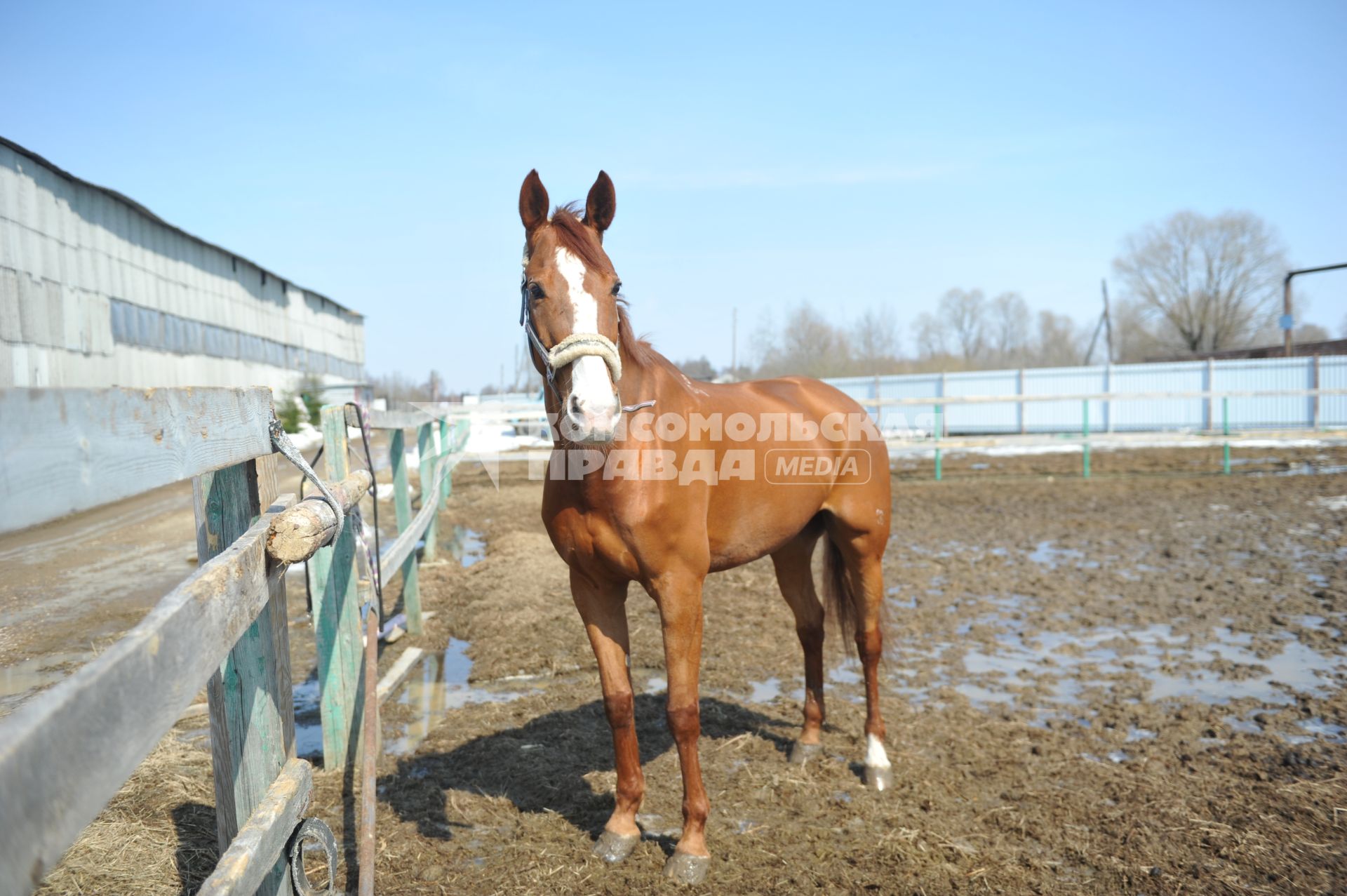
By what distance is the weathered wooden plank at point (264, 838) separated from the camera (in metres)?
1.45

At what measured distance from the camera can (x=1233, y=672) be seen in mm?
4352

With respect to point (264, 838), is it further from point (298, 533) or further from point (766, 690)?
point (766, 690)

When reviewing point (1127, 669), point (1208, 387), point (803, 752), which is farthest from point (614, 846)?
point (1208, 387)

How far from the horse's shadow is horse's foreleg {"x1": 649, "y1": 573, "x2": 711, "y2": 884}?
17.5 inches

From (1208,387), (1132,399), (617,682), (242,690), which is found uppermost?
(1208,387)

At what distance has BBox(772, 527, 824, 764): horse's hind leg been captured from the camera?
3780 millimetres

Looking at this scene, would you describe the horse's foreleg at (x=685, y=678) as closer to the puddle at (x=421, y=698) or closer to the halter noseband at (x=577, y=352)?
the halter noseband at (x=577, y=352)

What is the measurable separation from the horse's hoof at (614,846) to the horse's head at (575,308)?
144 cm

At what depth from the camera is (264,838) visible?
1634mm

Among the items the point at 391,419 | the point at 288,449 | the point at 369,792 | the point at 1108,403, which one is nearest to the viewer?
the point at 288,449

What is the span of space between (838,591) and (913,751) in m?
0.80

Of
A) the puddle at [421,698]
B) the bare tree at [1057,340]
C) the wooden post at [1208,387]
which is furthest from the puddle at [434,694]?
the bare tree at [1057,340]

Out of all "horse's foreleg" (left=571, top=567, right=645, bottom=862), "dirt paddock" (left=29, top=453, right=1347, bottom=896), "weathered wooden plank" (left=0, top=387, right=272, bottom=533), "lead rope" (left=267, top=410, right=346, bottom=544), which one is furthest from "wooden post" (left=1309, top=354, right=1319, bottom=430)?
"weathered wooden plank" (left=0, top=387, right=272, bottom=533)

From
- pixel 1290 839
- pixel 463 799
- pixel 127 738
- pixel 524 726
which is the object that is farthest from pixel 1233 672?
pixel 127 738
